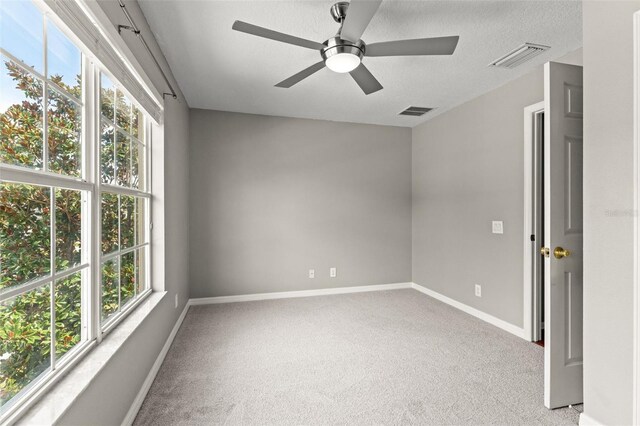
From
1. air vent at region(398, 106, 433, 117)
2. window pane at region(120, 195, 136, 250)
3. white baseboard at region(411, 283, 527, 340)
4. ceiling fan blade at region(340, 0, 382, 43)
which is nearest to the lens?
ceiling fan blade at region(340, 0, 382, 43)

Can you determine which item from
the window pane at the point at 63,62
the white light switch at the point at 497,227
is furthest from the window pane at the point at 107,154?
the white light switch at the point at 497,227

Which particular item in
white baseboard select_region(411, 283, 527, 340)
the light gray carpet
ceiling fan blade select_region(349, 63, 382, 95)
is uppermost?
ceiling fan blade select_region(349, 63, 382, 95)

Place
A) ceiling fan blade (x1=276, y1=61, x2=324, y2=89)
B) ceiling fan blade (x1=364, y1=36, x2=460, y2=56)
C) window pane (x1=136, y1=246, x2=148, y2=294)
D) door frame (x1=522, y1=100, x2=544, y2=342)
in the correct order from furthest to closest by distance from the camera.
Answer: door frame (x1=522, y1=100, x2=544, y2=342) < window pane (x1=136, y1=246, x2=148, y2=294) < ceiling fan blade (x1=276, y1=61, x2=324, y2=89) < ceiling fan blade (x1=364, y1=36, x2=460, y2=56)

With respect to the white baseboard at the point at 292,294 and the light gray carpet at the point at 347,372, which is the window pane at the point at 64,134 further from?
the white baseboard at the point at 292,294

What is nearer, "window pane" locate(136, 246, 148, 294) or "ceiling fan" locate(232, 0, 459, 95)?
"ceiling fan" locate(232, 0, 459, 95)

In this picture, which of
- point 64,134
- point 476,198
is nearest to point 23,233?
point 64,134

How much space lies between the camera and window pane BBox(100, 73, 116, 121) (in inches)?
63.6

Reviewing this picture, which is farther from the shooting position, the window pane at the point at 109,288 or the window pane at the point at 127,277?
the window pane at the point at 127,277

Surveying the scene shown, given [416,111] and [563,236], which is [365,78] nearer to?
[563,236]

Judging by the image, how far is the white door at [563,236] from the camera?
1833 mm

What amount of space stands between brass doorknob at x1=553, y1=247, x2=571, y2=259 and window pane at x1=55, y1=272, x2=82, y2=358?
2.52m

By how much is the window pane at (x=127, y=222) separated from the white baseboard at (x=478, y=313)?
341cm

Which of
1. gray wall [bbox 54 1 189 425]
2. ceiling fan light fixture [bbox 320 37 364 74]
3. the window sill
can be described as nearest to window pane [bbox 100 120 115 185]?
gray wall [bbox 54 1 189 425]

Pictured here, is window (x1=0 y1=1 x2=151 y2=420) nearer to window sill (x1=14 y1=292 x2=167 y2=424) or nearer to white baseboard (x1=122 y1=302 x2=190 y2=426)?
window sill (x1=14 y1=292 x2=167 y2=424)
